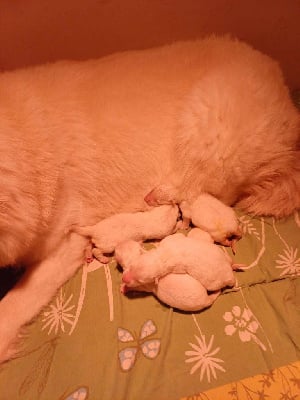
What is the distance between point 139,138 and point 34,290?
1.93 ft

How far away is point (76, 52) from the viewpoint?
1552 mm

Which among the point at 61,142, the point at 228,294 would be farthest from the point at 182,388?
the point at 61,142

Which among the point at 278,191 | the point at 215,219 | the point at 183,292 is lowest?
the point at 183,292

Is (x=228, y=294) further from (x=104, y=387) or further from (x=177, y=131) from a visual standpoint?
(x=177, y=131)

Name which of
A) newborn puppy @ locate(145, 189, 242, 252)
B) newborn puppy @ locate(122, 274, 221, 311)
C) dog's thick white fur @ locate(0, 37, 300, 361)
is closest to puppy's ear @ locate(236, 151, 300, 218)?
dog's thick white fur @ locate(0, 37, 300, 361)

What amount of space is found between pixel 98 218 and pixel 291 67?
1176 millimetres

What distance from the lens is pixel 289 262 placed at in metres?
1.23

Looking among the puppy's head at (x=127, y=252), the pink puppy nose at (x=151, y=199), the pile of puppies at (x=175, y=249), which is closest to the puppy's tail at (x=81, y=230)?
the pile of puppies at (x=175, y=249)

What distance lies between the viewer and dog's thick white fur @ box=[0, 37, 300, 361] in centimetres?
111

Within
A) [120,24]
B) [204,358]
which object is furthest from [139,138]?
[204,358]

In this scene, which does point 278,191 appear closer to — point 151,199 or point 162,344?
point 151,199

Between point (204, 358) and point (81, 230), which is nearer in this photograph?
point (204, 358)

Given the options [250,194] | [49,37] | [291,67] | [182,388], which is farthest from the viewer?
[291,67]

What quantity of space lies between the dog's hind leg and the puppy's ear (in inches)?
25.1
